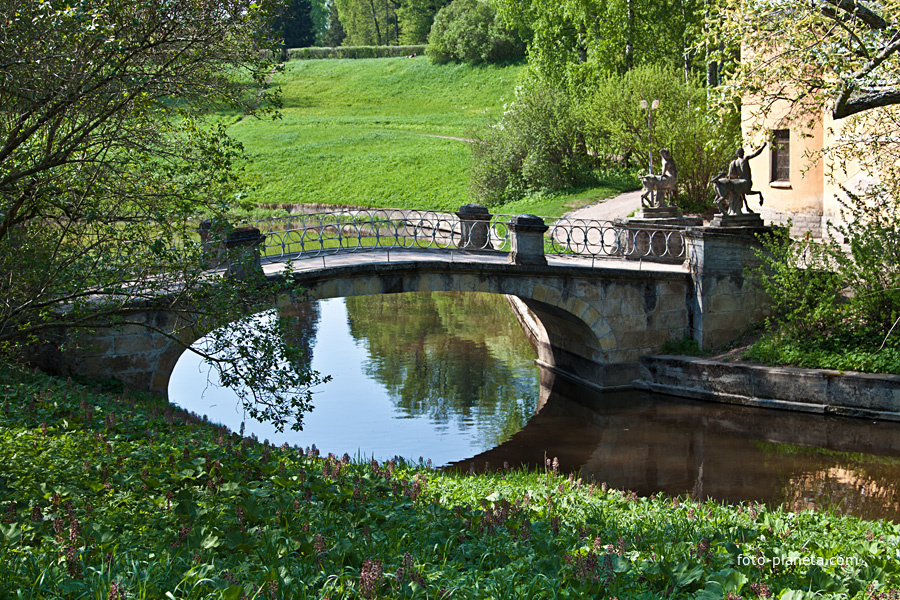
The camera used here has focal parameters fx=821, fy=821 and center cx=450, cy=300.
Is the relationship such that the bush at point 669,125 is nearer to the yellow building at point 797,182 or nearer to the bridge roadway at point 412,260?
the yellow building at point 797,182

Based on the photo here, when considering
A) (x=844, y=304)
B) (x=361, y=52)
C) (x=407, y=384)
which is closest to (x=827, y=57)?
(x=844, y=304)

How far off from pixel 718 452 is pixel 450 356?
7756mm

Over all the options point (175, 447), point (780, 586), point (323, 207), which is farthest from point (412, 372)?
point (323, 207)

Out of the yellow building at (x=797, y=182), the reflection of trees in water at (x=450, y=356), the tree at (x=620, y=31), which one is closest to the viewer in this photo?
the reflection of trees in water at (x=450, y=356)

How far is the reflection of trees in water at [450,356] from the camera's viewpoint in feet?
54.3

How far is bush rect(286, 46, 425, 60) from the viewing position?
80.1 metres

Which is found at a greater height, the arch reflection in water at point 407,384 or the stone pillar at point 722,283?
the stone pillar at point 722,283

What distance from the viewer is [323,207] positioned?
41562 millimetres

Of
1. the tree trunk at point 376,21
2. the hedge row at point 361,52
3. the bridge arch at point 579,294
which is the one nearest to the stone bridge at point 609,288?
the bridge arch at point 579,294

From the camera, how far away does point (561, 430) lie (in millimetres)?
15484

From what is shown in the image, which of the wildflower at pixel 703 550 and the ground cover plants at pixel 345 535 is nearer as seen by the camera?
the ground cover plants at pixel 345 535

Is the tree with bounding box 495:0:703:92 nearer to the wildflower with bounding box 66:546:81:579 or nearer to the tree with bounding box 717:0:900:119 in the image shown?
the tree with bounding box 717:0:900:119

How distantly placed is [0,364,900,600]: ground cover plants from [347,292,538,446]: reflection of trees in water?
7.57 m

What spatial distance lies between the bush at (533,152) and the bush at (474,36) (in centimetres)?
2937
